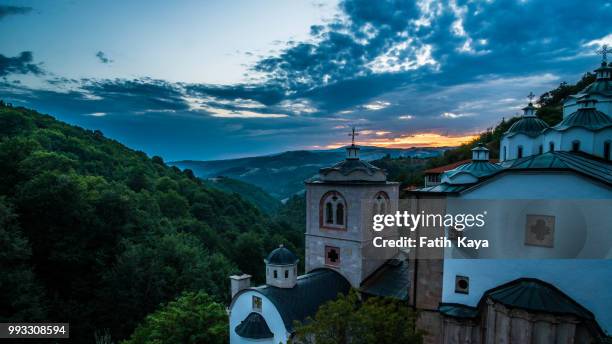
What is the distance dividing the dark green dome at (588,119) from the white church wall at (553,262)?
6.48m

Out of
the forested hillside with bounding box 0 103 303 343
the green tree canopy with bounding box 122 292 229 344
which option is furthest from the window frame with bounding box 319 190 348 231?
the forested hillside with bounding box 0 103 303 343

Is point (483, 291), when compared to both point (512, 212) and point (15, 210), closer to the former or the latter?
point (512, 212)

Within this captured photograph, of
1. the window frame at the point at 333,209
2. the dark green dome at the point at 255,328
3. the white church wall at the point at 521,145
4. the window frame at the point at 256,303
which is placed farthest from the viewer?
the white church wall at the point at 521,145

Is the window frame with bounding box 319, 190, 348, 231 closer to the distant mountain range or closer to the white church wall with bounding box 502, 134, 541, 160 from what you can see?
the white church wall with bounding box 502, 134, 541, 160

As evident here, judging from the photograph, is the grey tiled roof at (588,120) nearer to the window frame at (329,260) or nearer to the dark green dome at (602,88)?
the dark green dome at (602,88)

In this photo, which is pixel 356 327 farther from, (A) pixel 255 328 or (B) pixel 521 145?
(B) pixel 521 145

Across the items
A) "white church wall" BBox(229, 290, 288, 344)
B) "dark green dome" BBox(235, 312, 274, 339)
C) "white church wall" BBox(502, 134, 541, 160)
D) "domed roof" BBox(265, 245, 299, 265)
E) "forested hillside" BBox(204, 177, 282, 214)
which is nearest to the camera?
"white church wall" BBox(229, 290, 288, 344)

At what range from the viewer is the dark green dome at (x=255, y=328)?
1333cm

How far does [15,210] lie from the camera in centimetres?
2223

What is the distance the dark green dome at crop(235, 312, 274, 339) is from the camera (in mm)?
13327

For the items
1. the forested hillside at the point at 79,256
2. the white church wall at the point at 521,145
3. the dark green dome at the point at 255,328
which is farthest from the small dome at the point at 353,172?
the forested hillside at the point at 79,256

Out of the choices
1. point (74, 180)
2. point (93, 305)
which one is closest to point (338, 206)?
point (93, 305)

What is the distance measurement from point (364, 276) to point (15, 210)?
2297 centimetres

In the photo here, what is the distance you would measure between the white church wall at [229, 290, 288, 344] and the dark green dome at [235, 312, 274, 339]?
161 mm
